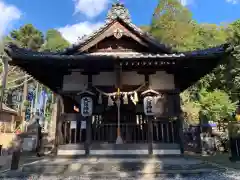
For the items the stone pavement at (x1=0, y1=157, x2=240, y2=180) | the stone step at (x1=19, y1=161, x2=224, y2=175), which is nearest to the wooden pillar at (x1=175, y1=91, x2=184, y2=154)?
the stone pavement at (x1=0, y1=157, x2=240, y2=180)

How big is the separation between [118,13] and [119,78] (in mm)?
3209

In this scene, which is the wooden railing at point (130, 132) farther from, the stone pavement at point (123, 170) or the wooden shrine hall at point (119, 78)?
the stone pavement at point (123, 170)

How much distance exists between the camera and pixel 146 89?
8.85 m

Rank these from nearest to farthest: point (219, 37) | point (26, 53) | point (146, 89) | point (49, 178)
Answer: point (49, 178)
point (26, 53)
point (146, 89)
point (219, 37)

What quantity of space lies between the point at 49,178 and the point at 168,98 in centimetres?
568

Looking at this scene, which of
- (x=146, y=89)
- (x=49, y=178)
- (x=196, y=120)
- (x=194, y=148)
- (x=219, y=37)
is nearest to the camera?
(x=49, y=178)

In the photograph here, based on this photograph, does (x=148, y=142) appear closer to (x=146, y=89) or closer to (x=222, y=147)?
(x=146, y=89)

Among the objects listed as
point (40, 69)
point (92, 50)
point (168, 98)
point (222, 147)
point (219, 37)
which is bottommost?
point (222, 147)

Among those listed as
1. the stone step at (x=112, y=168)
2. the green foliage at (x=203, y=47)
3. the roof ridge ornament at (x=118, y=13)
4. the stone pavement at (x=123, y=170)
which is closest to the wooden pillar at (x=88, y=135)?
the stone pavement at (x=123, y=170)

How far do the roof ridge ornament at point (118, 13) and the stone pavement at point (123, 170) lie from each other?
627 centimetres

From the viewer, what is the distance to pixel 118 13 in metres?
9.45

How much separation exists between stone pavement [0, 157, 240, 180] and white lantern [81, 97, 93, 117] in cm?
212

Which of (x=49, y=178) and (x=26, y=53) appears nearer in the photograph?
(x=49, y=178)

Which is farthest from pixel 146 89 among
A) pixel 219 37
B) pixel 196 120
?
pixel 219 37
